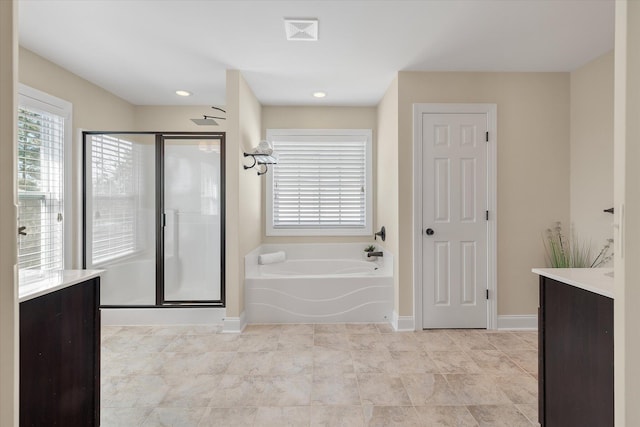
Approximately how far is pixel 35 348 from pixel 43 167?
93.5 inches

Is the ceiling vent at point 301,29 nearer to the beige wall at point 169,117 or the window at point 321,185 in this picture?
the window at point 321,185

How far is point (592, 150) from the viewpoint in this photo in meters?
2.92

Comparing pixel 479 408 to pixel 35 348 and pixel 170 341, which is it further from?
pixel 170 341

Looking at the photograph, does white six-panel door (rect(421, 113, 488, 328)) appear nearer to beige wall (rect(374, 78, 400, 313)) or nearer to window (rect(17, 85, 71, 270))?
beige wall (rect(374, 78, 400, 313))

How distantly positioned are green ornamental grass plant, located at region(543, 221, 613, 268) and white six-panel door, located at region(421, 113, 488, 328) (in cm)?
64

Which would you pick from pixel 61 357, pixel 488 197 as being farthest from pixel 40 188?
pixel 488 197

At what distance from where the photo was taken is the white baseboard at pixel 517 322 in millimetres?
3164

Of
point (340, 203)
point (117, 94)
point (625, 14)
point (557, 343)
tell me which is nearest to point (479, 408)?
point (557, 343)

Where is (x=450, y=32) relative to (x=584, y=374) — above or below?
above

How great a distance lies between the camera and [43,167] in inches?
115

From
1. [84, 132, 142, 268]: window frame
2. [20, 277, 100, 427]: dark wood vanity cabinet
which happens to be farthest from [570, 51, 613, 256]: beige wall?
[84, 132, 142, 268]: window frame

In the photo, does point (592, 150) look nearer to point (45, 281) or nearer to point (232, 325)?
point (232, 325)

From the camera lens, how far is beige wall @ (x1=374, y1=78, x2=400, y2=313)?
3253mm

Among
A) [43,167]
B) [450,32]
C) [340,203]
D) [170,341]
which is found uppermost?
[450,32]
